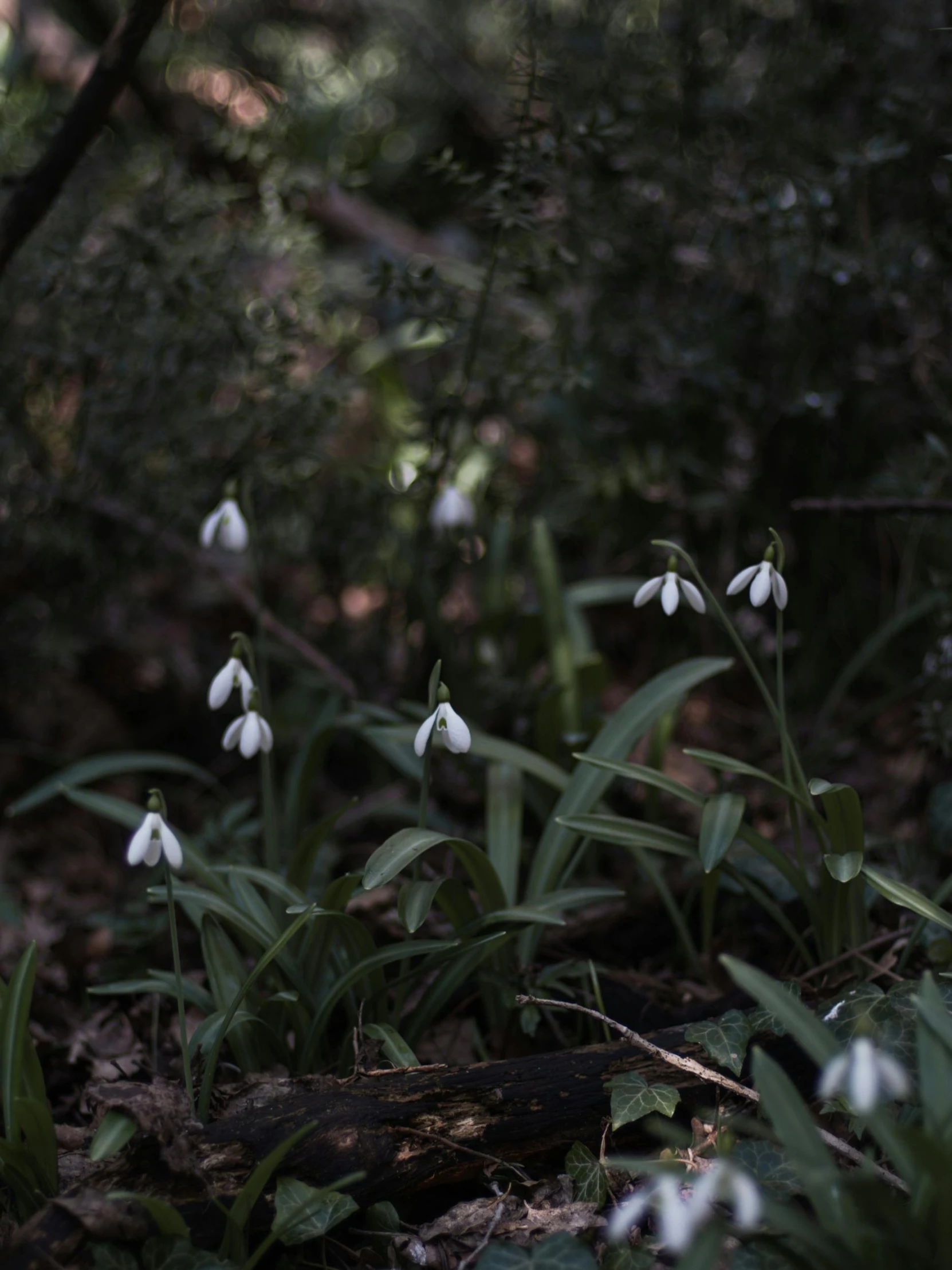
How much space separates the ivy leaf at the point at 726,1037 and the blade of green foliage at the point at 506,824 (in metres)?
0.50

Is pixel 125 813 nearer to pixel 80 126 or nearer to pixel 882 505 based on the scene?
pixel 80 126

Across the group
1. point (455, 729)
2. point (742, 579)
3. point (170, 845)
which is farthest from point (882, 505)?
Answer: point (170, 845)

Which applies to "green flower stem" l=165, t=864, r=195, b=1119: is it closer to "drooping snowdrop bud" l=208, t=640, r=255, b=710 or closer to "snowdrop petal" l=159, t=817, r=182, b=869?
"snowdrop petal" l=159, t=817, r=182, b=869

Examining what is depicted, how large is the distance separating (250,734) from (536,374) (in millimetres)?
1446

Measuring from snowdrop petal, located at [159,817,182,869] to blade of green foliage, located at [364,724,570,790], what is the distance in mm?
819

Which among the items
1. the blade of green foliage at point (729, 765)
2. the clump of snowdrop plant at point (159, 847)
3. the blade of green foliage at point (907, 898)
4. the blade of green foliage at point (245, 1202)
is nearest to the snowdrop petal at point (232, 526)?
the clump of snowdrop plant at point (159, 847)

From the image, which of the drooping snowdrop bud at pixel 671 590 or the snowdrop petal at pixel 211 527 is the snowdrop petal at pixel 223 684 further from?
the drooping snowdrop bud at pixel 671 590

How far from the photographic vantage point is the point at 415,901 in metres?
1.76

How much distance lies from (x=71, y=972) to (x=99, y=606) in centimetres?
125

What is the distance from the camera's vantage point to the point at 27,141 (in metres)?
3.14

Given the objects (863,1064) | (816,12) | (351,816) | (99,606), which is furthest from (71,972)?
(816,12)

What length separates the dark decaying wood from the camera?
1.48m

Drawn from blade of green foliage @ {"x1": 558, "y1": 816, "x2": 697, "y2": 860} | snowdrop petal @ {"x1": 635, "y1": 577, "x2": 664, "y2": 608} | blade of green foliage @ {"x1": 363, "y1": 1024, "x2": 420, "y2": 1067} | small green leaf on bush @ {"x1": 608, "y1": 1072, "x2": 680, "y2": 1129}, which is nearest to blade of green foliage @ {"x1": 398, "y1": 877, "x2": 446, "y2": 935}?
blade of green foliage @ {"x1": 363, "y1": 1024, "x2": 420, "y2": 1067}

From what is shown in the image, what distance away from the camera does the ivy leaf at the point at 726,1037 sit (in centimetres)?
166
